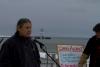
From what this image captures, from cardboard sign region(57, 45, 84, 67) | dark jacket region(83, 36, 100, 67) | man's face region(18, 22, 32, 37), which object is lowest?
cardboard sign region(57, 45, 84, 67)

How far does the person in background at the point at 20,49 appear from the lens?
5100 mm

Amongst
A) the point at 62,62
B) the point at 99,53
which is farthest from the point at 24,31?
the point at 62,62

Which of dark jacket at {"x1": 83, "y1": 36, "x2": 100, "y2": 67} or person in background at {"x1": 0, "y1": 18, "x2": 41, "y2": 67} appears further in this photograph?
dark jacket at {"x1": 83, "y1": 36, "x2": 100, "y2": 67}

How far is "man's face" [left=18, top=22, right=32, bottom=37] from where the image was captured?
5.18 metres

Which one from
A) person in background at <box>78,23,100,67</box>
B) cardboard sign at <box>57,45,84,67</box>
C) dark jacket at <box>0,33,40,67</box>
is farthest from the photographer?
cardboard sign at <box>57,45,84,67</box>

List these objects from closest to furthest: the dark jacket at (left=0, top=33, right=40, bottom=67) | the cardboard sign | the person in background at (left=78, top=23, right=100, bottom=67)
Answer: the dark jacket at (left=0, top=33, right=40, bottom=67) → the person in background at (left=78, top=23, right=100, bottom=67) → the cardboard sign

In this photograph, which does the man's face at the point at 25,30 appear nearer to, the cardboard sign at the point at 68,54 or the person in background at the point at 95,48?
the person in background at the point at 95,48

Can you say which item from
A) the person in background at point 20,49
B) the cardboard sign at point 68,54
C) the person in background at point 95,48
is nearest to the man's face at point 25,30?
the person in background at point 20,49

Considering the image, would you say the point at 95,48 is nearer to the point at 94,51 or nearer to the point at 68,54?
the point at 94,51

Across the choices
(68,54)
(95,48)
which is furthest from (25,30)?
(68,54)

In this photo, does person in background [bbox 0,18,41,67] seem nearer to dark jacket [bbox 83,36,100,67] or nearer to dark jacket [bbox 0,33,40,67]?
dark jacket [bbox 0,33,40,67]

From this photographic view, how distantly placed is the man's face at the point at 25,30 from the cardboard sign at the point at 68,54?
2909mm

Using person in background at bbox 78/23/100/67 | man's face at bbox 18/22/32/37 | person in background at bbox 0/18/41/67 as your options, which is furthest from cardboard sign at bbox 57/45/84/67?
man's face at bbox 18/22/32/37

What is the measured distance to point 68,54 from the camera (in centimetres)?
812
